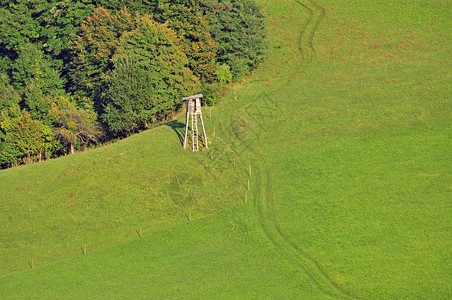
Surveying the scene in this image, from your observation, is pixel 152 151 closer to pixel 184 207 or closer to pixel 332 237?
pixel 184 207

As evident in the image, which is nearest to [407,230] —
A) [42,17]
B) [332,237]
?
[332,237]

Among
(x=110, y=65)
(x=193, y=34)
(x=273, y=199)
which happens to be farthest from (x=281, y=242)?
(x=110, y=65)

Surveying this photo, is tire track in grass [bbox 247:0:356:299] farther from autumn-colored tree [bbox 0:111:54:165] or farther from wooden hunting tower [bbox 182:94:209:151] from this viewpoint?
autumn-colored tree [bbox 0:111:54:165]

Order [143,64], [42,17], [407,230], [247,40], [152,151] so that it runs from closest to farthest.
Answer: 1. [407,230]
2. [152,151]
3. [143,64]
4. [247,40]
5. [42,17]

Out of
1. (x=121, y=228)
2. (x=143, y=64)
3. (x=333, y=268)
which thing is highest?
(x=143, y=64)

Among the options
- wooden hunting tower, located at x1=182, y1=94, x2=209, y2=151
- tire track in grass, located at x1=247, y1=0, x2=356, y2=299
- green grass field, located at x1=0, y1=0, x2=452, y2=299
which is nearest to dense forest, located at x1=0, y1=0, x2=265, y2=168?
green grass field, located at x1=0, y1=0, x2=452, y2=299
